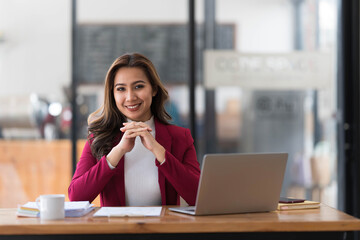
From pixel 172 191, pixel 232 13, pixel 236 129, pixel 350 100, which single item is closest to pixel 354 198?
pixel 350 100

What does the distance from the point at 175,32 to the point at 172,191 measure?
2.05 m

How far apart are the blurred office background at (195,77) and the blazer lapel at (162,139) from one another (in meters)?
1.61

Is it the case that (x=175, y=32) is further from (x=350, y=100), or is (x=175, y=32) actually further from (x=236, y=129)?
(x=350, y=100)

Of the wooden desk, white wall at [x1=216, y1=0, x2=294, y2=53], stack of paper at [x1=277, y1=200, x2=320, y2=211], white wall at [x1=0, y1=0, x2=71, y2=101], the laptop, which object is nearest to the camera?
the wooden desk

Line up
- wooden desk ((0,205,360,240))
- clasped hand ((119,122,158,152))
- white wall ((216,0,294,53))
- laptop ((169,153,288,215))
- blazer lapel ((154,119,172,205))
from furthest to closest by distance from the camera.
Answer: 1. white wall ((216,0,294,53))
2. blazer lapel ((154,119,172,205))
3. clasped hand ((119,122,158,152))
4. laptop ((169,153,288,215))
5. wooden desk ((0,205,360,240))

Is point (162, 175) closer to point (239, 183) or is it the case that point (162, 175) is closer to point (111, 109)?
point (111, 109)

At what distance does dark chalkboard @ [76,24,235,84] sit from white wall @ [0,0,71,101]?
0.81 feet

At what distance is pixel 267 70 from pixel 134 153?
2.09m

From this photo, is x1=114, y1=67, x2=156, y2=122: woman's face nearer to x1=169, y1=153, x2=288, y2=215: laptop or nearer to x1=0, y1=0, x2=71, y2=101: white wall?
x1=169, y1=153, x2=288, y2=215: laptop

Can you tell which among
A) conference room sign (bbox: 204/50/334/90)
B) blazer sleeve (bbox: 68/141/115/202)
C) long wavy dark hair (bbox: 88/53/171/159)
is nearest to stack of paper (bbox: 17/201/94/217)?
blazer sleeve (bbox: 68/141/115/202)

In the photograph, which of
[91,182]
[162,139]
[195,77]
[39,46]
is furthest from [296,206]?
[39,46]

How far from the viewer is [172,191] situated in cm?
242

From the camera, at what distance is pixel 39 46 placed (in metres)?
4.12

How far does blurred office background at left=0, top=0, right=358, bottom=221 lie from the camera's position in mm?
4117
